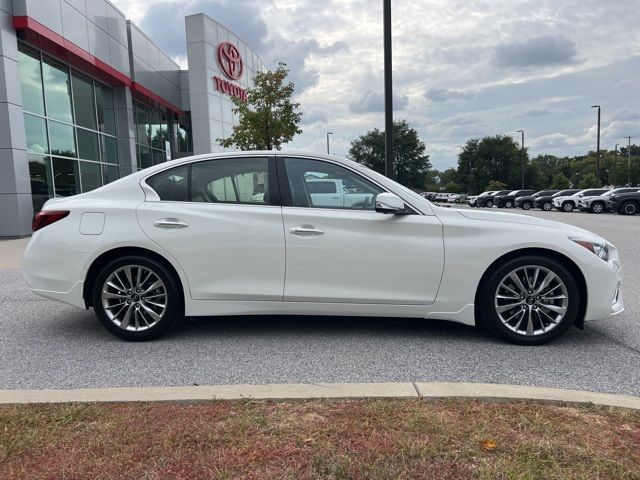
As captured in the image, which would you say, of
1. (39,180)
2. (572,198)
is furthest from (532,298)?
(572,198)

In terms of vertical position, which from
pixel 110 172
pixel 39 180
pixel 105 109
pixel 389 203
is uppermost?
pixel 105 109

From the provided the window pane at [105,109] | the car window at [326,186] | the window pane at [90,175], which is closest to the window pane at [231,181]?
the car window at [326,186]

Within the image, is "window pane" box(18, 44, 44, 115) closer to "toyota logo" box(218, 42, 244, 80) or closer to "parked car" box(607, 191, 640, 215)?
"toyota logo" box(218, 42, 244, 80)

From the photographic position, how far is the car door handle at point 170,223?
163 inches

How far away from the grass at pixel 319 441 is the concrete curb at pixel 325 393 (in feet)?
0.23

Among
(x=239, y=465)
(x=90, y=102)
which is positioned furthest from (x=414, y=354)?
(x=90, y=102)

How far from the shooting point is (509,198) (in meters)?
41.9

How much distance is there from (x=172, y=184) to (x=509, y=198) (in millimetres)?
41539

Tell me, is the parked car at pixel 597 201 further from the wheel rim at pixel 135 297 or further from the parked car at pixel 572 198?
the wheel rim at pixel 135 297

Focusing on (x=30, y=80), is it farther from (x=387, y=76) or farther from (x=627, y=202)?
(x=627, y=202)

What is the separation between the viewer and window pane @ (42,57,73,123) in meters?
15.6

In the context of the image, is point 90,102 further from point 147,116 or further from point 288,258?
point 288,258

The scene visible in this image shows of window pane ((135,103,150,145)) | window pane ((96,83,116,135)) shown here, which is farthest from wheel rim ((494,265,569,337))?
window pane ((135,103,150,145))

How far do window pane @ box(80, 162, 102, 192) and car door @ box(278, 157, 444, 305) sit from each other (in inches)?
624
